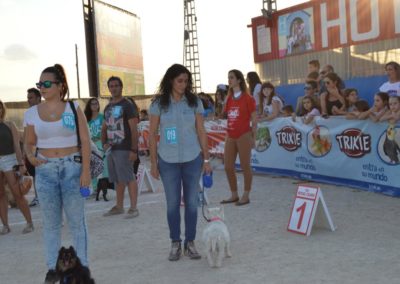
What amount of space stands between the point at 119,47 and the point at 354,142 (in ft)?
76.4

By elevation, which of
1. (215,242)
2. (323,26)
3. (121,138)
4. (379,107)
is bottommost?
(215,242)

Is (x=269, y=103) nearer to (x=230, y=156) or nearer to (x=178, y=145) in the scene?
(x=230, y=156)

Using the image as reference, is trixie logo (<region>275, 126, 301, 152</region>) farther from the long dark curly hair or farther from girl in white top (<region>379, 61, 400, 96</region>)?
the long dark curly hair

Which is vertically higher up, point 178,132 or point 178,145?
point 178,132

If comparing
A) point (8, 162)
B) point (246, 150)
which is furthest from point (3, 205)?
point (246, 150)

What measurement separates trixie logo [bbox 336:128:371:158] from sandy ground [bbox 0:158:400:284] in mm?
729

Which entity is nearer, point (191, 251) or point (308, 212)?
point (191, 251)

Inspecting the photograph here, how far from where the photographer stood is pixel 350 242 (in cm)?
533

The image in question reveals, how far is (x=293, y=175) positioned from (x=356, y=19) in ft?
29.8

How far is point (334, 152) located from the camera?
886 cm

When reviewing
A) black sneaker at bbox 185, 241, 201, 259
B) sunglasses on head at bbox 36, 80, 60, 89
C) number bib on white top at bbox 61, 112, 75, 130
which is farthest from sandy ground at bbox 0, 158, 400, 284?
sunglasses on head at bbox 36, 80, 60, 89

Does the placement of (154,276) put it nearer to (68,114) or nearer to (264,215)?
(68,114)

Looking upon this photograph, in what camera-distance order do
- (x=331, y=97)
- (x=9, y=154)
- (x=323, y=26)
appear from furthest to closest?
(x=323, y=26)
(x=331, y=97)
(x=9, y=154)

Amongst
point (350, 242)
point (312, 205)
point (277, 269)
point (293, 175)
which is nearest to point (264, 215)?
point (312, 205)
